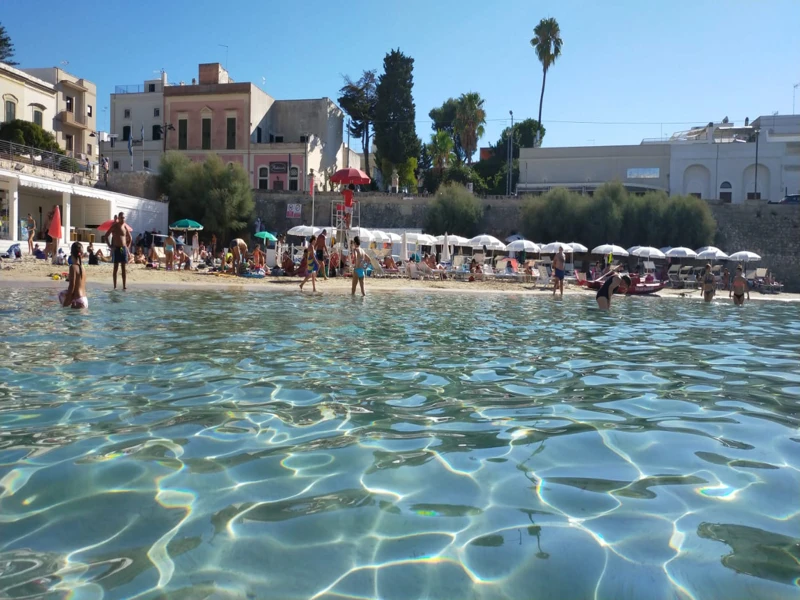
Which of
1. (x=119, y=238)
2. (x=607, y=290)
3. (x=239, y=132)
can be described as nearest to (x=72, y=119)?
(x=239, y=132)

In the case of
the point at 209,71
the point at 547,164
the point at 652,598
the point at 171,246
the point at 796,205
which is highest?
the point at 209,71

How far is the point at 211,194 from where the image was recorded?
1340 inches

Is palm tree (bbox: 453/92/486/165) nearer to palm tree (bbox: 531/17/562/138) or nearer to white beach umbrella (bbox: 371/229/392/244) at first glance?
palm tree (bbox: 531/17/562/138)

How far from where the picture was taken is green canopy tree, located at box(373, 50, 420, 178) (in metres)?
44.8

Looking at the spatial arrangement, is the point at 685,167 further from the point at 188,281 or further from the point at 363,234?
the point at 188,281

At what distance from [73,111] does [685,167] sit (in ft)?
127

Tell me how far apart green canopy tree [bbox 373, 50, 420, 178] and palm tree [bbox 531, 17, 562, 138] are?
29.4ft

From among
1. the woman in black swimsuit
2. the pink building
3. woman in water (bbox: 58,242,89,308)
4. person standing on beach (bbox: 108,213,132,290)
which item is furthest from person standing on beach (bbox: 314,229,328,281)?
the pink building

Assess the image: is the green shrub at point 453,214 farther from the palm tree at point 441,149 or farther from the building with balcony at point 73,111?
the building with balcony at point 73,111

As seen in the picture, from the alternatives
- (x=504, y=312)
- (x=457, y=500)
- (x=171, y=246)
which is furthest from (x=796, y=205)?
(x=457, y=500)

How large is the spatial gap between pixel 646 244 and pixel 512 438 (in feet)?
110

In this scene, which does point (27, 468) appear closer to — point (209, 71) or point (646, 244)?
point (646, 244)

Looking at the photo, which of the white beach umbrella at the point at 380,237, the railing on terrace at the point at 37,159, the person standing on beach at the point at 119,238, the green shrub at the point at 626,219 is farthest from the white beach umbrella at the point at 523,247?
the railing on terrace at the point at 37,159

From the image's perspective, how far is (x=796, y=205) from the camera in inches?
1426
